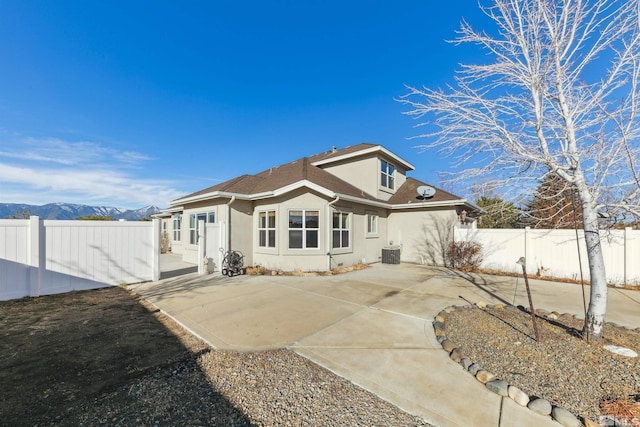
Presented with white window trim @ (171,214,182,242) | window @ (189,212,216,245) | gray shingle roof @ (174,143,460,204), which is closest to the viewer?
gray shingle roof @ (174,143,460,204)

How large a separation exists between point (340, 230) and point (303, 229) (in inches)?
69.1

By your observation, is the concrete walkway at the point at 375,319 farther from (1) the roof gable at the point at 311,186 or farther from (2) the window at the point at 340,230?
(1) the roof gable at the point at 311,186

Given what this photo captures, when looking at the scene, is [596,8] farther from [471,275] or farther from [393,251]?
[393,251]

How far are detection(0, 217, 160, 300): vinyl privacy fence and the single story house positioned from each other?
283 centimetres

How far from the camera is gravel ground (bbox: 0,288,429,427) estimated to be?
2.43 meters

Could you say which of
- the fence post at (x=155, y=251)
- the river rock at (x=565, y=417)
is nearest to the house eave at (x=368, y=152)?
the fence post at (x=155, y=251)

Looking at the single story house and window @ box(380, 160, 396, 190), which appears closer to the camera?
the single story house

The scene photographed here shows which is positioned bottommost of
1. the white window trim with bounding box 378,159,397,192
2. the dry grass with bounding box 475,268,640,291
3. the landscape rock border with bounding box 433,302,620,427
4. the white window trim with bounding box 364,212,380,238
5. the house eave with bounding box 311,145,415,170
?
the dry grass with bounding box 475,268,640,291

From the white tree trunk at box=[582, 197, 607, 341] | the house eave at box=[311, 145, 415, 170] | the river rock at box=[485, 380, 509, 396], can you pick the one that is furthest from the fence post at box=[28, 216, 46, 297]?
the house eave at box=[311, 145, 415, 170]

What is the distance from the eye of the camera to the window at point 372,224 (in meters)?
12.7

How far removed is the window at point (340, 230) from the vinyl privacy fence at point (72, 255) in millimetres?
6396

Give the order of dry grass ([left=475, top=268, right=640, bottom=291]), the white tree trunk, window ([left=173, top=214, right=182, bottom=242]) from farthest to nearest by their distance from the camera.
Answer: window ([left=173, top=214, right=182, bottom=242])
dry grass ([left=475, top=268, right=640, bottom=291])
the white tree trunk

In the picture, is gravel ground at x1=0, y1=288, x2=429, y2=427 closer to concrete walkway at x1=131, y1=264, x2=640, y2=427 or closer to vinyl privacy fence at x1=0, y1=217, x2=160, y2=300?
concrete walkway at x1=131, y1=264, x2=640, y2=427

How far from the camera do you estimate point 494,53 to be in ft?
14.9
